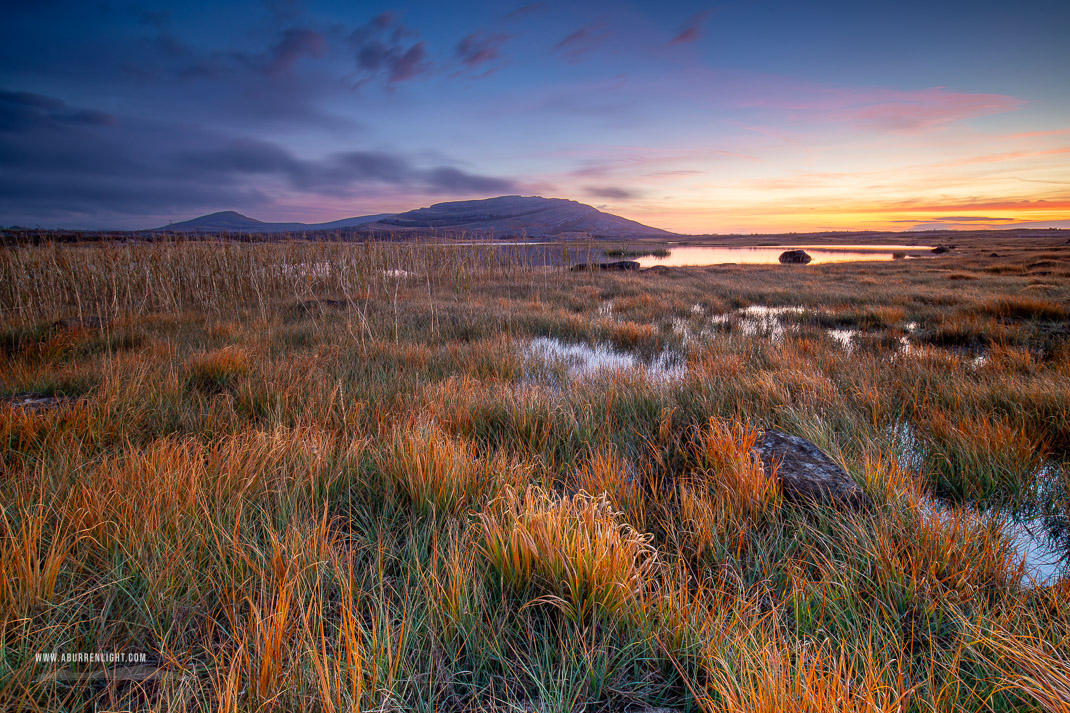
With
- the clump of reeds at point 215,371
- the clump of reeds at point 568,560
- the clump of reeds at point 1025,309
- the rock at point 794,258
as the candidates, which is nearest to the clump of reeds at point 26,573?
the clump of reeds at point 568,560

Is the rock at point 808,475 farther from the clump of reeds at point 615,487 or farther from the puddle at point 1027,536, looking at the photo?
the clump of reeds at point 615,487

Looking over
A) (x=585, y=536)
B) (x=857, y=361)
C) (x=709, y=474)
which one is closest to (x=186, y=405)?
(x=585, y=536)

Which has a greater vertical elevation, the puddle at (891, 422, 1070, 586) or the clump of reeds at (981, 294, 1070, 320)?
the clump of reeds at (981, 294, 1070, 320)

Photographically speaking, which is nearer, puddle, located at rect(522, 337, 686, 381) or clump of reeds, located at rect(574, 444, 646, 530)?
clump of reeds, located at rect(574, 444, 646, 530)

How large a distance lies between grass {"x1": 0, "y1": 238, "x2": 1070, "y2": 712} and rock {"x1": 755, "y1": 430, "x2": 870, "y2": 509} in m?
0.11

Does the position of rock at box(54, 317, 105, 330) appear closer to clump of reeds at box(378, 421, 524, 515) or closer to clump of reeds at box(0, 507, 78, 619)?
clump of reeds at box(0, 507, 78, 619)

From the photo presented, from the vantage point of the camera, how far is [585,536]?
1.51m

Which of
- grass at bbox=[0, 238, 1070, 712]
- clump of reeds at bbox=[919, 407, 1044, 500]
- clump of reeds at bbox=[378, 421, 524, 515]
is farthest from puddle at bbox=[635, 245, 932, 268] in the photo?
clump of reeds at bbox=[378, 421, 524, 515]

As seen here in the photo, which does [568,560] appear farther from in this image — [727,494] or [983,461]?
[983,461]

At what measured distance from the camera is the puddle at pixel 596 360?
206 inches

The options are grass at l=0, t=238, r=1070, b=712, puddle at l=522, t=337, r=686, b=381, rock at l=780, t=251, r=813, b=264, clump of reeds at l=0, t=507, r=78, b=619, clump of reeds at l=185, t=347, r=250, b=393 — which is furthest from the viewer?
rock at l=780, t=251, r=813, b=264

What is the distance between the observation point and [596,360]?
20.9 ft

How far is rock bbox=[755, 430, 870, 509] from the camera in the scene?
2135mm

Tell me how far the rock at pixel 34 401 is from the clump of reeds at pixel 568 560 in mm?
Result: 3573
